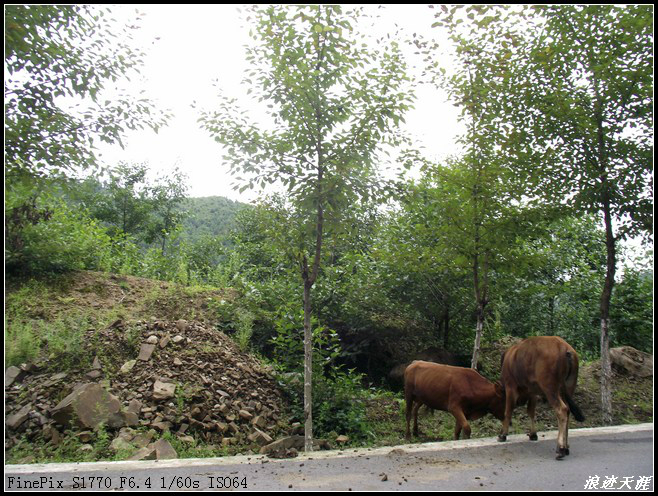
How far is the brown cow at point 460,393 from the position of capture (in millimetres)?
6633

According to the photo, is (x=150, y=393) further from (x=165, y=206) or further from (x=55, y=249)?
(x=165, y=206)

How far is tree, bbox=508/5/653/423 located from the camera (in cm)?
794

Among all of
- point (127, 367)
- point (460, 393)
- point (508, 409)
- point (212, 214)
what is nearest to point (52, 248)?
point (127, 367)

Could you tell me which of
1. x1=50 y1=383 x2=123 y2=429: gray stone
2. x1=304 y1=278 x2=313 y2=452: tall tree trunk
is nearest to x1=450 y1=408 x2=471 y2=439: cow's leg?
x1=304 y1=278 x2=313 y2=452: tall tree trunk

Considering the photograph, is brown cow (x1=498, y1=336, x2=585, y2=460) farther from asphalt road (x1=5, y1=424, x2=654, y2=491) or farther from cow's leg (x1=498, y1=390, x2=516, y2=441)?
asphalt road (x1=5, y1=424, x2=654, y2=491)

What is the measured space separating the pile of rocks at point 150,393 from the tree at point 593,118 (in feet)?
20.3

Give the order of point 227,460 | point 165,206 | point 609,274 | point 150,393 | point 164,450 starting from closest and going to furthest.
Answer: point 227,460, point 164,450, point 150,393, point 609,274, point 165,206

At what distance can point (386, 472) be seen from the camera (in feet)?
15.1

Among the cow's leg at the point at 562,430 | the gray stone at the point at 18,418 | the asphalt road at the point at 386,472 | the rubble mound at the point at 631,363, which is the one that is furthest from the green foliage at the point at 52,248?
the rubble mound at the point at 631,363

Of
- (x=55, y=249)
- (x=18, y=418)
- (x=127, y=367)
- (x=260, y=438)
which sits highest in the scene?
(x=55, y=249)

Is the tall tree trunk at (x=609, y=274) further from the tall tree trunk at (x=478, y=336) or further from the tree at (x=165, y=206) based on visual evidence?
the tree at (x=165, y=206)

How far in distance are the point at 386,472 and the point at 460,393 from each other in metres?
2.39

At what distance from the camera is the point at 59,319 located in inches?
354

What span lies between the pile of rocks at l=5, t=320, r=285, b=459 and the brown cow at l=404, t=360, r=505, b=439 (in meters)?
2.39
